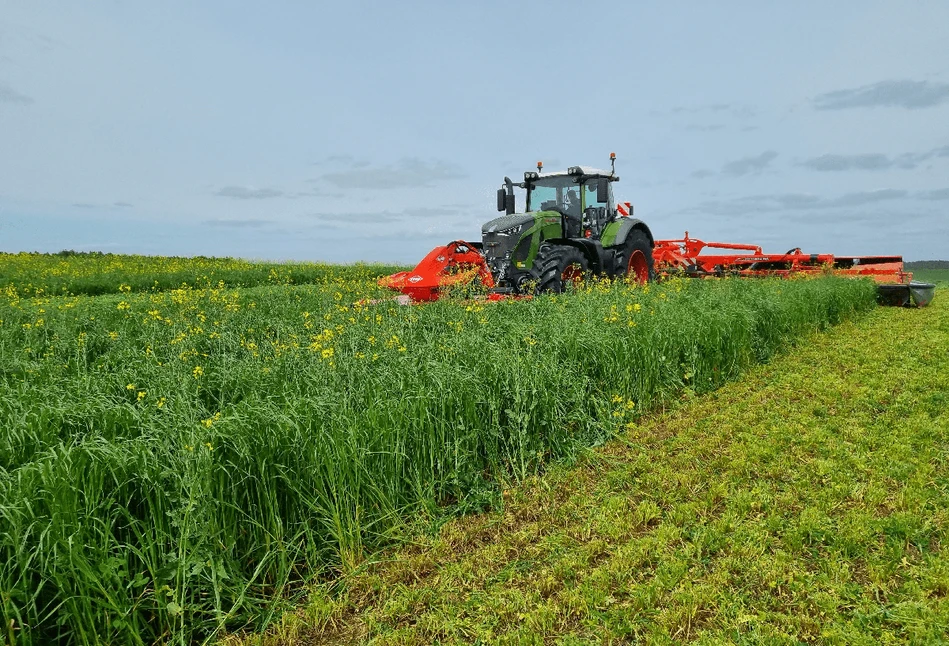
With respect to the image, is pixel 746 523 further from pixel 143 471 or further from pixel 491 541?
pixel 143 471

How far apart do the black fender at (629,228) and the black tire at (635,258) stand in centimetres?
9

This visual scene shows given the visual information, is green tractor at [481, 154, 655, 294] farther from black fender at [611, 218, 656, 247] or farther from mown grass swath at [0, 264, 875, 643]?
mown grass swath at [0, 264, 875, 643]

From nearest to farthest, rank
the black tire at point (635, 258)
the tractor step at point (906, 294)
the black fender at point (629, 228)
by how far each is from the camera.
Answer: the black fender at point (629, 228) → the black tire at point (635, 258) → the tractor step at point (906, 294)

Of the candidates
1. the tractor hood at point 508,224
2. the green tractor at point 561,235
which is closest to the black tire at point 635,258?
the green tractor at point 561,235

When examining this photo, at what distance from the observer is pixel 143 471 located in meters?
2.73

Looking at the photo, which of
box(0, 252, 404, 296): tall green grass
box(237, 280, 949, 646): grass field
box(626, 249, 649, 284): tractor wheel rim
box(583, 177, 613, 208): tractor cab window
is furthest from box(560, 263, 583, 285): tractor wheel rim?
box(0, 252, 404, 296): tall green grass

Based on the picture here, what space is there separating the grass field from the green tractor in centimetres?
546

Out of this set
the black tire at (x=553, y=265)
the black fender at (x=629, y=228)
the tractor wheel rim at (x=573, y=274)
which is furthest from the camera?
the black fender at (x=629, y=228)

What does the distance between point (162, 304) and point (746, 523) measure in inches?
370

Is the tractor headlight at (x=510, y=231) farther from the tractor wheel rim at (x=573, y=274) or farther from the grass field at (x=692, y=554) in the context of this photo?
the grass field at (x=692, y=554)

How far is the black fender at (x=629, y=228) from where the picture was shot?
1137 cm

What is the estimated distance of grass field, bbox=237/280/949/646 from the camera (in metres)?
2.59

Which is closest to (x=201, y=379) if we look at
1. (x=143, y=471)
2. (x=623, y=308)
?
(x=143, y=471)

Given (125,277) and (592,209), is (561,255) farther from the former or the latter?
(125,277)
